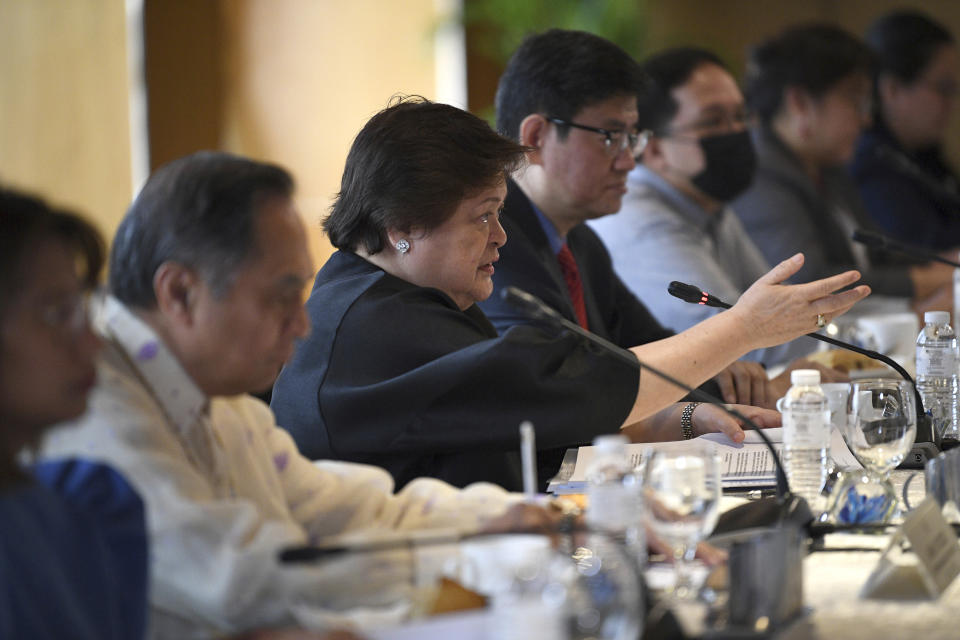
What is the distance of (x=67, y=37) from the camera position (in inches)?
184

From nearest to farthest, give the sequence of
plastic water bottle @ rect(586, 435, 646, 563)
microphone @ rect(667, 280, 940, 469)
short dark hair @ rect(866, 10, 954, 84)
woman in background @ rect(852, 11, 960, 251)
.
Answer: plastic water bottle @ rect(586, 435, 646, 563) < microphone @ rect(667, 280, 940, 469) < woman in background @ rect(852, 11, 960, 251) < short dark hair @ rect(866, 10, 954, 84)

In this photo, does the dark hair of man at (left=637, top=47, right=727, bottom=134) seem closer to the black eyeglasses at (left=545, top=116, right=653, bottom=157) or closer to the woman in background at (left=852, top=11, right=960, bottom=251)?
the black eyeglasses at (left=545, top=116, right=653, bottom=157)

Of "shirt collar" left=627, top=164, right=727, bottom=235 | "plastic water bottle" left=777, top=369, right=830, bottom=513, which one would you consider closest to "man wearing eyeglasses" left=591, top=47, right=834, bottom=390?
"shirt collar" left=627, top=164, right=727, bottom=235

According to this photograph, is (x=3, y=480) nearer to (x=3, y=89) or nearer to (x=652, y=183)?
(x=652, y=183)

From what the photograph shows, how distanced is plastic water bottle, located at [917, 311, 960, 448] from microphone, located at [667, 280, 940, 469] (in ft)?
0.39

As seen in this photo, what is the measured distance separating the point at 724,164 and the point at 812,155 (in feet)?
4.16

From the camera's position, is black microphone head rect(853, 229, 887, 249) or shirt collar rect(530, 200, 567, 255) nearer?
black microphone head rect(853, 229, 887, 249)

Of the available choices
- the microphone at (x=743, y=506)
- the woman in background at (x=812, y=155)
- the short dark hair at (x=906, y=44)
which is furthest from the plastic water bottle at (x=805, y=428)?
the short dark hair at (x=906, y=44)

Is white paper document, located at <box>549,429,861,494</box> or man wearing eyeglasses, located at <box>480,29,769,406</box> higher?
man wearing eyeglasses, located at <box>480,29,769,406</box>

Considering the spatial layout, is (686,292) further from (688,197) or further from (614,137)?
(688,197)

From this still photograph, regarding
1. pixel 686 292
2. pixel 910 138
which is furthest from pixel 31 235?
pixel 910 138

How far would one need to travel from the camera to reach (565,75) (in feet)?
8.41

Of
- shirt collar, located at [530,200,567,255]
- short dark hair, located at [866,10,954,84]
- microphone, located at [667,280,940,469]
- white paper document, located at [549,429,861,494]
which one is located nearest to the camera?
white paper document, located at [549,429,861,494]

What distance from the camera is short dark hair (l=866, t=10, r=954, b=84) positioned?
555 cm
